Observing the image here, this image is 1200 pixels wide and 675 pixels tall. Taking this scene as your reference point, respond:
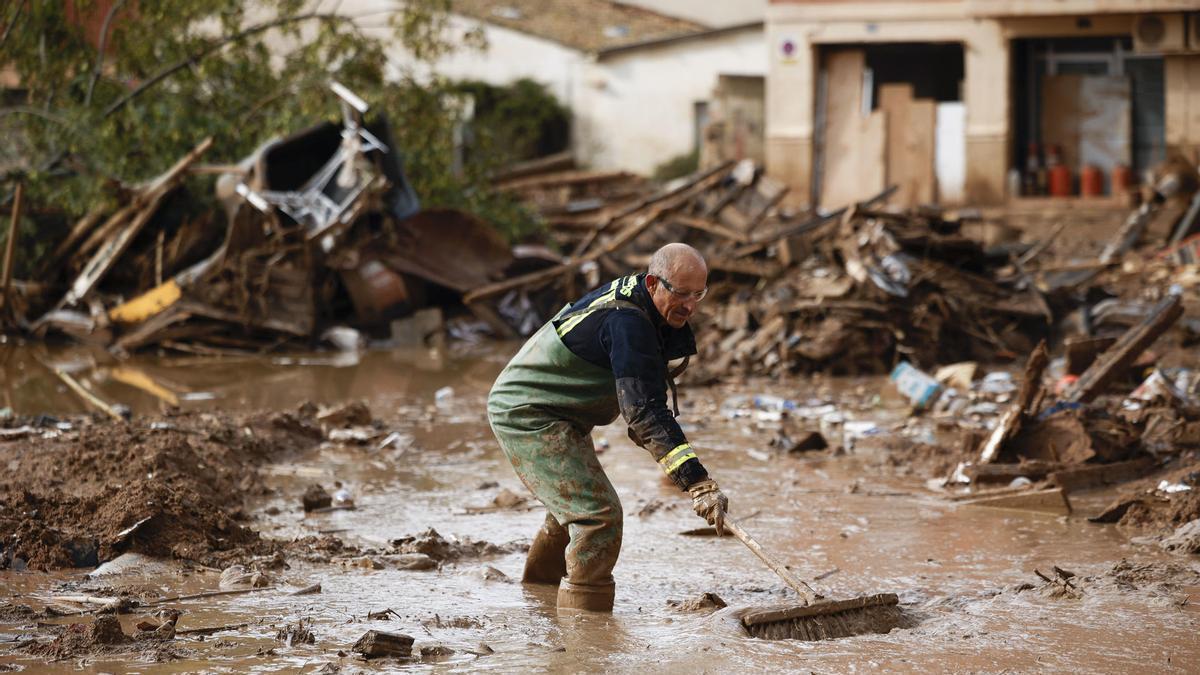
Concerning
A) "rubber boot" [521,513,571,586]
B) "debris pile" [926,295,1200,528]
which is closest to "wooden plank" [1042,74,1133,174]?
"debris pile" [926,295,1200,528]

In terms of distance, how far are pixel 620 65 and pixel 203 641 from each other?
26.6m

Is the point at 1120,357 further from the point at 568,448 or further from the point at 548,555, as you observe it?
the point at 568,448

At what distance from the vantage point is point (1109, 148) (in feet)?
76.5

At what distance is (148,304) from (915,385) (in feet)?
27.5

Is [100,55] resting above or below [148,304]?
above

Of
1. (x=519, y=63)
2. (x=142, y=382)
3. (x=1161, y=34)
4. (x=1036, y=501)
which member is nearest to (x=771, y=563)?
(x=1036, y=501)

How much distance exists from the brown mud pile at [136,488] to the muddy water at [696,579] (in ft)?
0.86

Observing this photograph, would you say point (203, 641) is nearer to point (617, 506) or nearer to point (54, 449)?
point (617, 506)

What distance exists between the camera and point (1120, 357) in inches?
344

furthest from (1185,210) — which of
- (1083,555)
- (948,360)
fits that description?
(1083,555)

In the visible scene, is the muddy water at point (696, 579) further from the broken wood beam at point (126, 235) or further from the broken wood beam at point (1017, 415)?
the broken wood beam at point (126, 235)

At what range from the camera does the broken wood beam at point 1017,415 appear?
7777 mm

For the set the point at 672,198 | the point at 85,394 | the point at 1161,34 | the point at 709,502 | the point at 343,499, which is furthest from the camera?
the point at 1161,34

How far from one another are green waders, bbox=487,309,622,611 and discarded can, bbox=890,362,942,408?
5433mm
